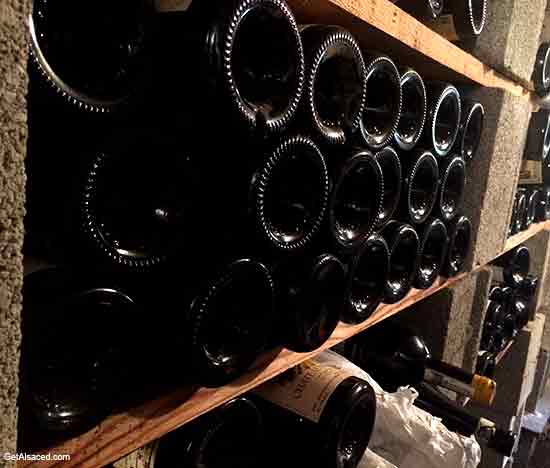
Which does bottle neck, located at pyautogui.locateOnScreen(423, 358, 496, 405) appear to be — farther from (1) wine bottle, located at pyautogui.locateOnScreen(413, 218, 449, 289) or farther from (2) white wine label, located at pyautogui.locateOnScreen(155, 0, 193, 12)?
(2) white wine label, located at pyautogui.locateOnScreen(155, 0, 193, 12)

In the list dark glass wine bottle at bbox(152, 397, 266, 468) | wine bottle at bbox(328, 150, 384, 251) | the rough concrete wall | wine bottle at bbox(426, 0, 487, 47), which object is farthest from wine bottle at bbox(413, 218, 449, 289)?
the rough concrete wall

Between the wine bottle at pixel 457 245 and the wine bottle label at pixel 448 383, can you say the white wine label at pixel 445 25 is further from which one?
the wine bottle label at pixel 448 383

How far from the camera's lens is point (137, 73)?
15.7 inches

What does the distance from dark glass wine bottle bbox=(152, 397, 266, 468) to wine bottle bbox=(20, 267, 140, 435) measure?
169mm

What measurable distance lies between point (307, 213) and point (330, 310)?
18 cm

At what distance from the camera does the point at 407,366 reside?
1.16 m

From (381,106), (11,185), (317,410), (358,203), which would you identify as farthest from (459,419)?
(11,185)

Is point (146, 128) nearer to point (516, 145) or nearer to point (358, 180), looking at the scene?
point (358, 180)

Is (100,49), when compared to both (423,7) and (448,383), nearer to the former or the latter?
(423,7)

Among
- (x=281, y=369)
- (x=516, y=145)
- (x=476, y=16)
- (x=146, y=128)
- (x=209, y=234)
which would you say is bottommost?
(x=281, y=369)

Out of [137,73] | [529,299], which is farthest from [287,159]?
[529,299]

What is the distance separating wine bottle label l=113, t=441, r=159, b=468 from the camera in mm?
514

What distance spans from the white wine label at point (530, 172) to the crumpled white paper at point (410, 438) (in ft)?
3.80

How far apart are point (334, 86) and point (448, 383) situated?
31.5 inches
